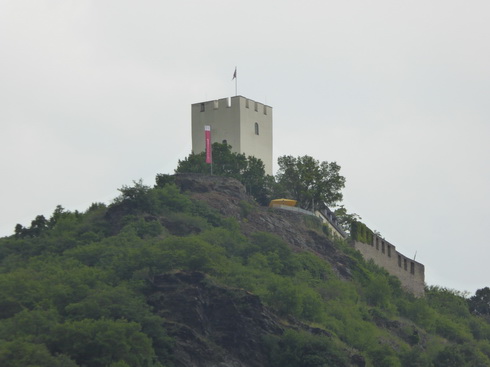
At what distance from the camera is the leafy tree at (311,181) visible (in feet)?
321

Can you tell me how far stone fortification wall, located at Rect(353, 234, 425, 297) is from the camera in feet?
325

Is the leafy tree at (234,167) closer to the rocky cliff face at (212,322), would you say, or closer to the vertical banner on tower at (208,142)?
the vertical banner on tower at (208,142)

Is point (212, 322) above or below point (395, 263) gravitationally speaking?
below

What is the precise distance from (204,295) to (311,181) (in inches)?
984

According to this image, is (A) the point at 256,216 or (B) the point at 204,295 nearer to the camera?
(B) the point at 204,295

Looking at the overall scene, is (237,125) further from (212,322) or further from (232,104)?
(212,322)

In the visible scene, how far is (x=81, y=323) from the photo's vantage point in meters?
67.8

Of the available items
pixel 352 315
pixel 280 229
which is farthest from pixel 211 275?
pixel 280 229

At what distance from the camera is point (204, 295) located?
74625mm

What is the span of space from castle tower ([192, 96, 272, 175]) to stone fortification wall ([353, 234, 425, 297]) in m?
8.02

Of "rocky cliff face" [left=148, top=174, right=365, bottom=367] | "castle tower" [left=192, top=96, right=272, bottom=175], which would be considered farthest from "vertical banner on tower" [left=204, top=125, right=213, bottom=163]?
"rocky cliff face" [left=148, top=174, right=365, bottom=367]

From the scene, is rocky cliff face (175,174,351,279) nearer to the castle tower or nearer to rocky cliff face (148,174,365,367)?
the castle tower

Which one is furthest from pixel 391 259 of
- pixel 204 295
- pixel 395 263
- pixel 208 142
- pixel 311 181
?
pixel 204 295

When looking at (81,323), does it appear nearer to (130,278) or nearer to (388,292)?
(130,278)
